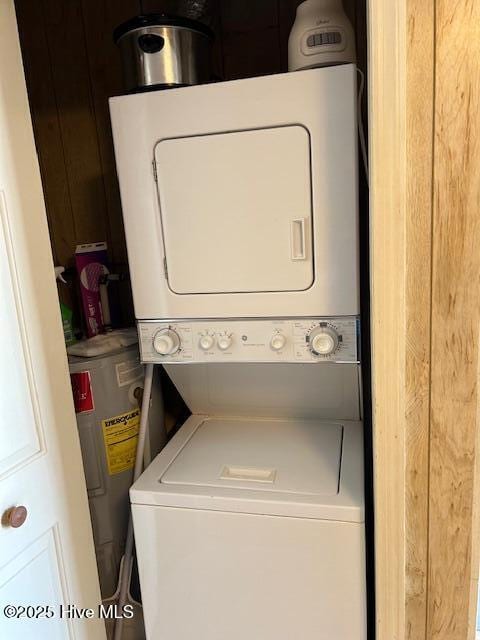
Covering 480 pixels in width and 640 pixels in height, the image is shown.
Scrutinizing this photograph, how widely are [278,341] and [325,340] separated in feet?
0.43

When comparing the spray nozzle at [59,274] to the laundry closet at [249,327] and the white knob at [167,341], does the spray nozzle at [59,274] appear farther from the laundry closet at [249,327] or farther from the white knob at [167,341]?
the white knob at [167,341]

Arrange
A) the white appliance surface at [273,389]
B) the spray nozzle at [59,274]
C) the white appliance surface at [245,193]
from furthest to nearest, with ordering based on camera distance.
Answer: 1. the spray nozzle at [59,274]
2. the white appliance surface at [273,389]
3. the white appliance surface at [245,193]

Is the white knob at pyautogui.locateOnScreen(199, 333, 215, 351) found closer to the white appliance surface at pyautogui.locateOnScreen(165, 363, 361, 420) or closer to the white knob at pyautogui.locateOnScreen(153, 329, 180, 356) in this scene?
the white knob at pyautogui.locateOnScreen(153, 329, 180, 356)

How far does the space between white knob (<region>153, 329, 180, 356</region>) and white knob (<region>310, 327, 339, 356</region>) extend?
1.34 ft

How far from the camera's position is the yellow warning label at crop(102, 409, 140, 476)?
1610 mm

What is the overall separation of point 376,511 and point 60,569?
2.71ft

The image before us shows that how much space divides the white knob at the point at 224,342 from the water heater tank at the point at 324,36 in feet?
2.46

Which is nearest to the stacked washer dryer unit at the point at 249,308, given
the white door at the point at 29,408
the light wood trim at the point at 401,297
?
the light wood trim at the point at 401,297

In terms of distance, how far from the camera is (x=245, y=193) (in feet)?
4.24

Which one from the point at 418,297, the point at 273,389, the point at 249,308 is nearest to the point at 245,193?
the point at 249,308

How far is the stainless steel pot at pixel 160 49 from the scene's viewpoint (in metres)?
1.30

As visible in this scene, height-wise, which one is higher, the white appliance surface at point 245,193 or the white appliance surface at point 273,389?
the white appliance surface at point 245,193

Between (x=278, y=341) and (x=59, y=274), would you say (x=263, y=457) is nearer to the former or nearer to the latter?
(x=278, y=341)

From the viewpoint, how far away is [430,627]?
1.25 meters
